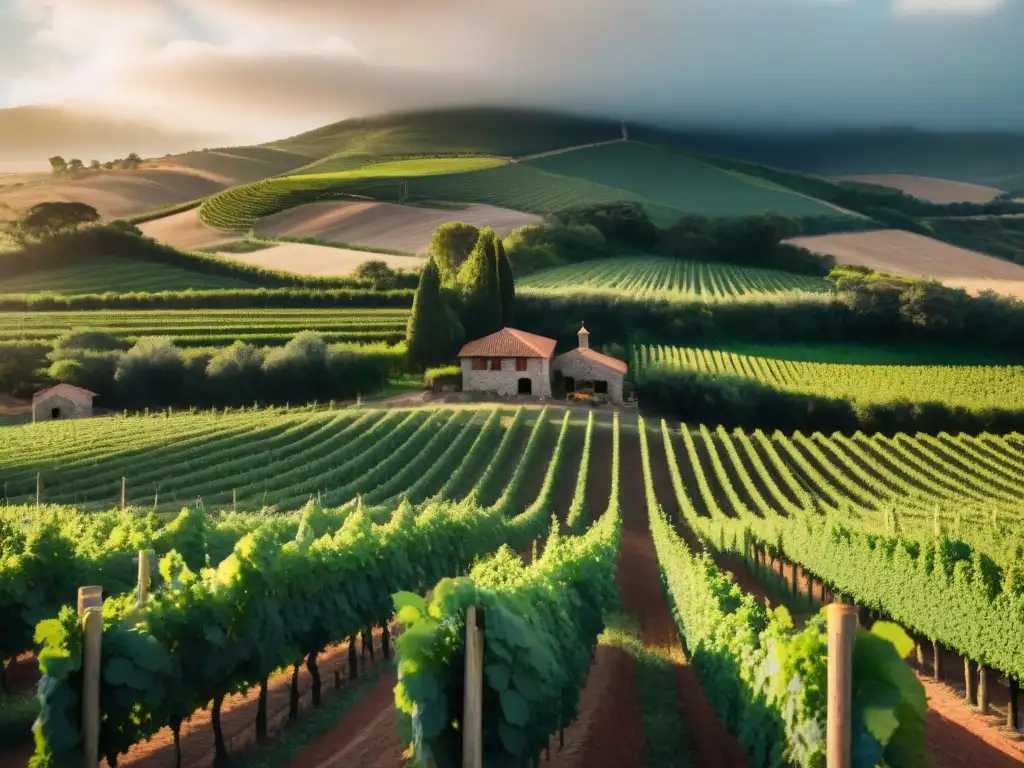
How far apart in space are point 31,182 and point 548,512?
117ft

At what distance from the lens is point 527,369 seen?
152 feet

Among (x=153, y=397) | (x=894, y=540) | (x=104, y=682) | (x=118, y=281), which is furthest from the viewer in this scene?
(x=118, y=281)

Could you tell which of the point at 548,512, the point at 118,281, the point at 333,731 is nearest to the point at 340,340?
the point at 118,281

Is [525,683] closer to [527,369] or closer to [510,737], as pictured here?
[510,737]

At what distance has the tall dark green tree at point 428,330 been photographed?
4784 centimetres

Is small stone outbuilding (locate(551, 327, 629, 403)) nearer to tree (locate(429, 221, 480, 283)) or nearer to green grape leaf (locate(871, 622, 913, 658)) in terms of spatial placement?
tree (locate(429, 221, 480, 283))

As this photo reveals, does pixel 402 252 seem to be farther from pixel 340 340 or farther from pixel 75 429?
pixel 75 429

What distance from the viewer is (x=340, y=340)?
4862cm

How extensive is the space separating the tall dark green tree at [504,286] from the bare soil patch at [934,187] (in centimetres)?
3323

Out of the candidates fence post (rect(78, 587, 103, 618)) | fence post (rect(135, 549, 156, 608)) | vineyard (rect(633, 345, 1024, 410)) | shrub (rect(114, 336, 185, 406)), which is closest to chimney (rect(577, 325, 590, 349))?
vineyard (rect(633, 345, 1024, 410))

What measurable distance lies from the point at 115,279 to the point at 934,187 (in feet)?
165

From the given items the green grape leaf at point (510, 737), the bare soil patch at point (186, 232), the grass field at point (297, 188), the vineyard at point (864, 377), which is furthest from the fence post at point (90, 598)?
the grass field at point (297, 188)

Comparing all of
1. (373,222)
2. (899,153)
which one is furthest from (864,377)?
(899,153)

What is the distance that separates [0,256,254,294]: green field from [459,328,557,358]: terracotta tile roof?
1418cm
